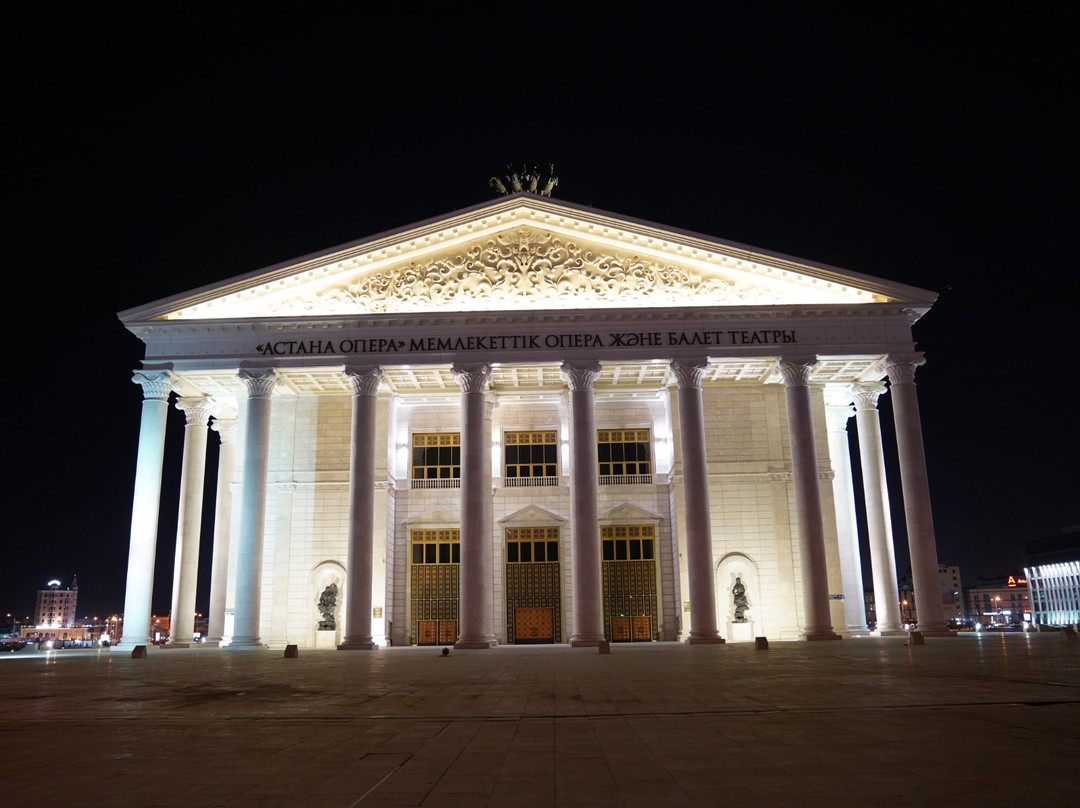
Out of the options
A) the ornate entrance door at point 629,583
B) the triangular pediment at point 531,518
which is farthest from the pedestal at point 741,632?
the triangular pediment at point 531,518

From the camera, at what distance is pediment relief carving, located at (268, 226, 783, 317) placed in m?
41.4

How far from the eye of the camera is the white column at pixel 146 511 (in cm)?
3981

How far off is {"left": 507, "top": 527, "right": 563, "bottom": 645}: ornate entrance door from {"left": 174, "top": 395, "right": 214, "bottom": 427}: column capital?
1710 centimetres

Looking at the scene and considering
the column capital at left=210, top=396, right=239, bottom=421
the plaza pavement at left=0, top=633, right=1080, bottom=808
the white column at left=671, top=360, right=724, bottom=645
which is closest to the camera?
the plaza pavement at left=0, top=633, right=1080, bottom=808

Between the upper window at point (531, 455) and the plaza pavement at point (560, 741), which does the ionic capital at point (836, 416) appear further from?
the plaza pavement at point (560, 741)

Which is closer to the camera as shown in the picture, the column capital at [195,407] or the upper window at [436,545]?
the column capital at [195,407]

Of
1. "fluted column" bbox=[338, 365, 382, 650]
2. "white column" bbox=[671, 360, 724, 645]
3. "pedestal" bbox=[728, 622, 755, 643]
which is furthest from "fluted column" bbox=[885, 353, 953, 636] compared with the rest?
"fluted column" bbox=[338, 365, 382, 650]

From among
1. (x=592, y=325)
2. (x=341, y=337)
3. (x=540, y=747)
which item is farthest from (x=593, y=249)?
(x=540, y=747)

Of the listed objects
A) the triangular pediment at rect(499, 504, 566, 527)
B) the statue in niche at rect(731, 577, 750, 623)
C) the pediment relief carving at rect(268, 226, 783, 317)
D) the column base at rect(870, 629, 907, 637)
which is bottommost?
the column base at rect(870, 629, 907, 637)

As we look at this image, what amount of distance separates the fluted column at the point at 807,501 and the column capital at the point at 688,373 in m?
3.99

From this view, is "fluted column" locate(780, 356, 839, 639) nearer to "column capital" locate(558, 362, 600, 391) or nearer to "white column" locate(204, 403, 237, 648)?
"column capital" locate(558, 362, 600, 391)

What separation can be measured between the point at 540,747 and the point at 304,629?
3833 cm

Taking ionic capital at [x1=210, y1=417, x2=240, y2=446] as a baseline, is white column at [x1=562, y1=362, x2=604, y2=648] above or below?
below

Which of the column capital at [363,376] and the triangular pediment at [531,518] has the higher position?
the column capital at [363,376]
